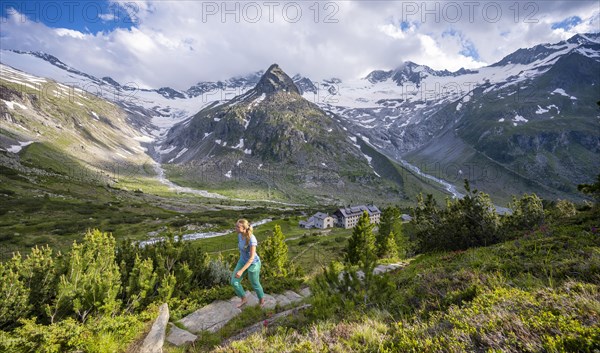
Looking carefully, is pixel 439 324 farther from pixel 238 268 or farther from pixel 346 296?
pixel 238 268

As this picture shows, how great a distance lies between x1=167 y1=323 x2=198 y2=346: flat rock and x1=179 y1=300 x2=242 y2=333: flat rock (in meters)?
0.46

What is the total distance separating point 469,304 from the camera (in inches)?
218

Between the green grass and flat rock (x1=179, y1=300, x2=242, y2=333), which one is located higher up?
the green grass

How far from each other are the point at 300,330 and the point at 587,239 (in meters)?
10.6

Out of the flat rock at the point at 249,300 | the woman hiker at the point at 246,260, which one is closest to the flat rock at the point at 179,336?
the woman hiker at the point at 246,260

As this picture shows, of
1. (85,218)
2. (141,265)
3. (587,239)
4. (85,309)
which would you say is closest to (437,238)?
(587,239)

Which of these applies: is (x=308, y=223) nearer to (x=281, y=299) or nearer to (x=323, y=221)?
(x=323, y=221)

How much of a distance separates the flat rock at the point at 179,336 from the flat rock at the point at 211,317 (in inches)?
18.2

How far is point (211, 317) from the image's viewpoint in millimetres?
10328

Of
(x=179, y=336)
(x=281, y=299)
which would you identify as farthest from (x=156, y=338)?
(x=281, y=299)

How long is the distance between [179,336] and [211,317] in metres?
1.74

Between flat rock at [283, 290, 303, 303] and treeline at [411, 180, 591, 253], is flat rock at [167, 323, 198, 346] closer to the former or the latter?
flat rock at [283, 290, 303, 303]

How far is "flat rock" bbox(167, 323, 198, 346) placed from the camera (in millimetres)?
8320

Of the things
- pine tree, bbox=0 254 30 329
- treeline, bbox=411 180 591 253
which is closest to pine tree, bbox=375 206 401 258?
treeline, bbox=411 180 591 253
